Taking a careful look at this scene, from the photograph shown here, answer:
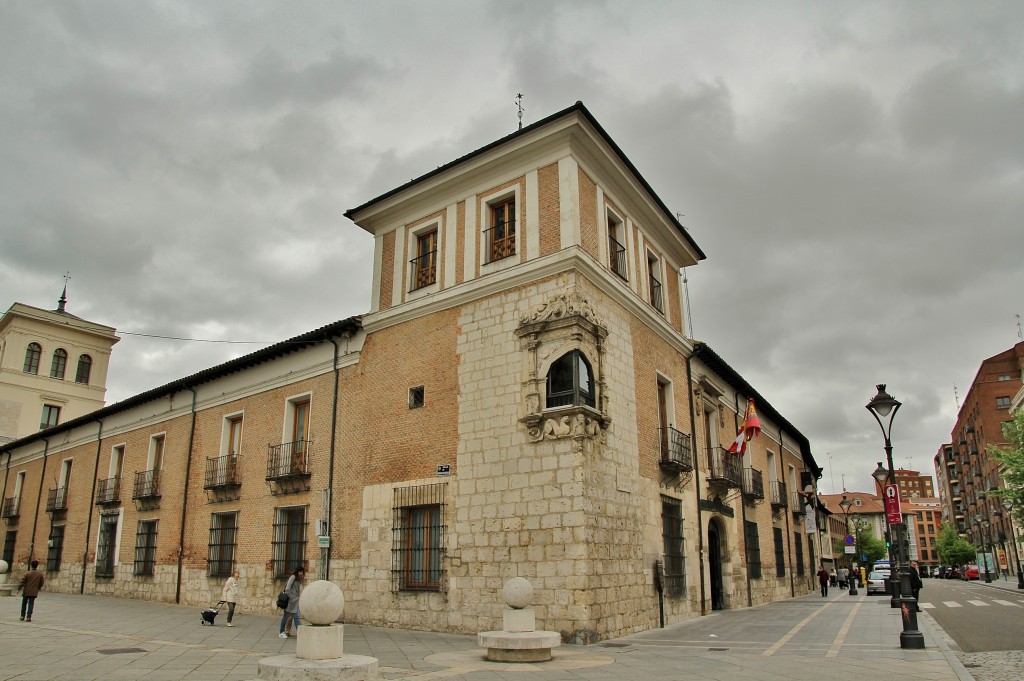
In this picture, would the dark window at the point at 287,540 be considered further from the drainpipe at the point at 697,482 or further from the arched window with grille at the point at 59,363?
the arched window with grille at the point at 59,363

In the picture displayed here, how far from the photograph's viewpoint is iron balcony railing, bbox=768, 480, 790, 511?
28.3m

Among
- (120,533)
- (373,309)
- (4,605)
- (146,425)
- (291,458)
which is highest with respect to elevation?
(373,309)

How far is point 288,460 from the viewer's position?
19.0 meters

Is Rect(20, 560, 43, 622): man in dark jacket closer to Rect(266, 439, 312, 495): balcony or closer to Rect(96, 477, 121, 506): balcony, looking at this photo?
Rect(266, 439, 312, 495): balcony

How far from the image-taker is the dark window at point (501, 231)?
15742 millimetres

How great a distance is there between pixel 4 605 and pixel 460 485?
14.1 metres

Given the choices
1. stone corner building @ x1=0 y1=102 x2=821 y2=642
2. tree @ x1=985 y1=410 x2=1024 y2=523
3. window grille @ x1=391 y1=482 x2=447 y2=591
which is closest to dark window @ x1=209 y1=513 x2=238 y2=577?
stone corner building @ x1=0 y1=102 x2=821 y2=642

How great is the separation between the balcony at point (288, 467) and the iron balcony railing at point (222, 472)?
160 centimetres

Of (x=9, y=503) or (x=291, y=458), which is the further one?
(x=9, y=503)

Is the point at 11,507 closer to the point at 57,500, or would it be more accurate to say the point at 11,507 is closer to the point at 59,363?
the point at 57,500

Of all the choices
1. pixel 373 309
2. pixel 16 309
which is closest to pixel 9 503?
pixel 16 309

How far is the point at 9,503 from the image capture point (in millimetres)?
33656

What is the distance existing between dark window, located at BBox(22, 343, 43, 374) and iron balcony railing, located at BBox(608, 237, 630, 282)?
38159 mm

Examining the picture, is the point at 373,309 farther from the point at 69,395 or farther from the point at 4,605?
the point at 69,395
